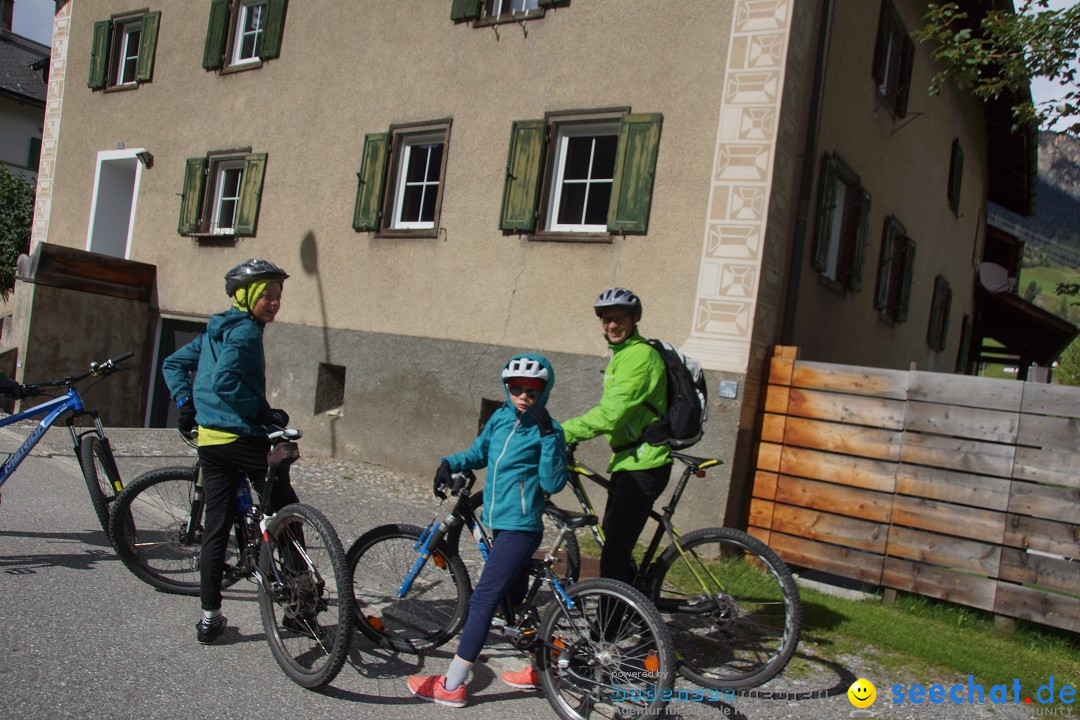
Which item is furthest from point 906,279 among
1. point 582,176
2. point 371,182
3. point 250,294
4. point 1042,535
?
point 250,294

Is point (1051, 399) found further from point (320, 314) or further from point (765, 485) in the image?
point (320, 314)

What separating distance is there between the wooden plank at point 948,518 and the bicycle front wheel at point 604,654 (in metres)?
3.73

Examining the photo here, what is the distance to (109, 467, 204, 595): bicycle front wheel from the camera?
483 cm

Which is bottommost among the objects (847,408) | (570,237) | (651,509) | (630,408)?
(651,509)

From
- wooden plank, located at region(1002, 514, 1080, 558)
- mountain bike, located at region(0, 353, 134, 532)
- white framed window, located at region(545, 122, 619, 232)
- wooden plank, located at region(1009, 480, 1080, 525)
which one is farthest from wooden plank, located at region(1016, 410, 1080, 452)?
mountain bike, located at region(0, 353, 134, 532)

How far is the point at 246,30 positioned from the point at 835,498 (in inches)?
434

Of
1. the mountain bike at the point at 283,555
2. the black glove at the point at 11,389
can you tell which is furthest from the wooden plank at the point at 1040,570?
the black glove at the point at 11,389

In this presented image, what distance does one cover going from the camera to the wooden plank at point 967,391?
20.0 ft

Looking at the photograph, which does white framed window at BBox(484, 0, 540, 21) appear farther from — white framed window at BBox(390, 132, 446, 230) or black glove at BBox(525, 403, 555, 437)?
black glove at BBox(525, 403, 555, 437)

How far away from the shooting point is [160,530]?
16.1ft

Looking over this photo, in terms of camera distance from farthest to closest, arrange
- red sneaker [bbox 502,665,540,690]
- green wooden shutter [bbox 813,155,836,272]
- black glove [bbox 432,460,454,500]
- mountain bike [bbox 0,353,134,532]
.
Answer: green wooden shutter [bbox 813,155,836,272] → mountain bike [bbox 0,353,134,532] → red sneaker [bbox 502,665,540,690] → black glove [bbox 432,460,454,500]

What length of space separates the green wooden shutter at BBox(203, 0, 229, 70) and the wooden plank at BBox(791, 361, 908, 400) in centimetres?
1006

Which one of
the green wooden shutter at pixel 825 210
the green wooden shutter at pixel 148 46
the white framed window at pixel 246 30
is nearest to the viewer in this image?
the green wooden shutter at pixel 825 210

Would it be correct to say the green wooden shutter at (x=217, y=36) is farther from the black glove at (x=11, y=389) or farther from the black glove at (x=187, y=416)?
the black glove at (x=187, y=416)
